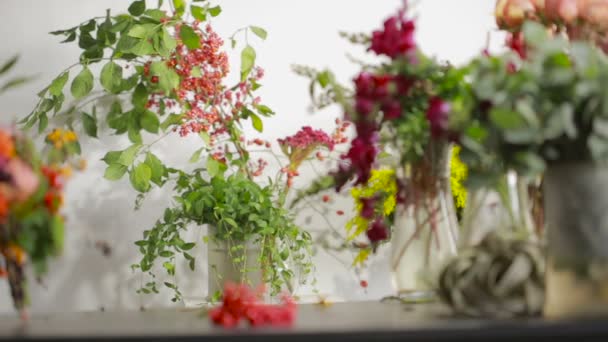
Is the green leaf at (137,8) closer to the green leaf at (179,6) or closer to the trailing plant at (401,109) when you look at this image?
the green leaf at (179,6)

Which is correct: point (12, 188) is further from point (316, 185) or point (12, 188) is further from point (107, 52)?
point (107, 52)

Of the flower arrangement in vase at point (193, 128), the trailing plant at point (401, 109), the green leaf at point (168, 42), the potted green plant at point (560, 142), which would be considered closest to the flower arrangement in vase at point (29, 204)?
the trailing plant at point (401, 109)

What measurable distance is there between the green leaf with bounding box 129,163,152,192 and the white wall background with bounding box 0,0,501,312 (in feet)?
0.57

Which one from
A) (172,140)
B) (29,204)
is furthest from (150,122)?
(29,204)

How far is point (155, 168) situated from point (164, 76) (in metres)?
0.22

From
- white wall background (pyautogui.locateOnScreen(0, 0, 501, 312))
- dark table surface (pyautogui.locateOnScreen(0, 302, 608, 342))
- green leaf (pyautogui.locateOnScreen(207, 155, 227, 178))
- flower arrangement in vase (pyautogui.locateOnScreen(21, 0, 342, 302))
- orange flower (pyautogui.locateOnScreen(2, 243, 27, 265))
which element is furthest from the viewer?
white wall background (pyautogui.locateOnScreen(0, 0, 501, 312))

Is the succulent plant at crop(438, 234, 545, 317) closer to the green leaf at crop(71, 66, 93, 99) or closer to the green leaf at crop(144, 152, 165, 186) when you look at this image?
the green leaf at crop(144, 152, 165, 186)

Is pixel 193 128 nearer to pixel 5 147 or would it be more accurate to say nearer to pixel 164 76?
pixel 164 76

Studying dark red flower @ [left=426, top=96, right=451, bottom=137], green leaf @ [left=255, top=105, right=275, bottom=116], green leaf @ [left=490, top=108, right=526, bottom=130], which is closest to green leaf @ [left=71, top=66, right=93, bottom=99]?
green leaf @ [left=255, top=105, right=275, bottom=116]

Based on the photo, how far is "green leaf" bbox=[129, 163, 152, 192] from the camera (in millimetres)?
1542

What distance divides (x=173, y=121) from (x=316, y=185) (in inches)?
29.9

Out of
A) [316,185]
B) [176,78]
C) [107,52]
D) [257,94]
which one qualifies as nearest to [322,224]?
[257,94]

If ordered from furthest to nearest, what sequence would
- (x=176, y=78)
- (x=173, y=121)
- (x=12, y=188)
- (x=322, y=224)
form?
(x=322, y=224) → (x=173, y=121) → (x=176, y=78) → (x=12, y=188)

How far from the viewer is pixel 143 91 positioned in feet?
4.86
